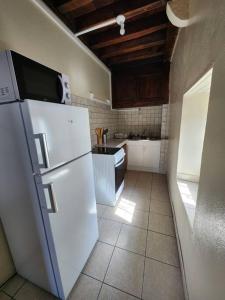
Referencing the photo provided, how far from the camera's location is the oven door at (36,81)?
774 mm

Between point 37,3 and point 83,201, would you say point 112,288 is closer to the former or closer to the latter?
point 83,201

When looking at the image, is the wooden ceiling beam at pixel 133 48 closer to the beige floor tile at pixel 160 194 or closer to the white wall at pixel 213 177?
the white wall at pixel 213 177

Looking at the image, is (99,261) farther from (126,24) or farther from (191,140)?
(126,24)

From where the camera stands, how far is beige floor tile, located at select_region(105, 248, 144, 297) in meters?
1.13

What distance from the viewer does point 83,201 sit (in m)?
1.22

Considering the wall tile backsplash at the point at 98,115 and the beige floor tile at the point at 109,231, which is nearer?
the beige floor tile at the point at 109,231

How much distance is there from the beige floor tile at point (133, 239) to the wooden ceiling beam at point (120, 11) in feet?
8.80

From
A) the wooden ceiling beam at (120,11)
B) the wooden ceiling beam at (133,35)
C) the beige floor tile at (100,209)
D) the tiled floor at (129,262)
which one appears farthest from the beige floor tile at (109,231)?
the wooden ceiling beam at (133,35)

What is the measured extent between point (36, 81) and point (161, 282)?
6.39 feet

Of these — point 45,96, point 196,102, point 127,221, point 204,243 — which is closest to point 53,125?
point 45,96

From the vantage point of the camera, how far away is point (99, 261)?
4.41ft

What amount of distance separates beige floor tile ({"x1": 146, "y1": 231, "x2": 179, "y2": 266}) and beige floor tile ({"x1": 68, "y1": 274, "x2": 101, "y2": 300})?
60 cm

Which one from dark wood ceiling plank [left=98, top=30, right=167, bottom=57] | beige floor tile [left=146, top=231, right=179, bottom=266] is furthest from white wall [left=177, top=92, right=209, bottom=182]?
dark wood ceiling plank [left=98, top=30, right=167, bottom=57]

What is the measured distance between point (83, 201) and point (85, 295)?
29.3 inches
